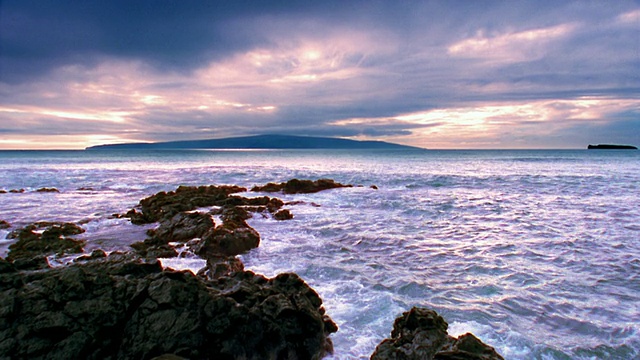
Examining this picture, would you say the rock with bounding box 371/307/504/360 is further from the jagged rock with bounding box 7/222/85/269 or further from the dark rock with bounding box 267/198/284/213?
the dark rock with bounding box 267/198/284/213

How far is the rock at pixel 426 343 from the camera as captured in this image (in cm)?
460

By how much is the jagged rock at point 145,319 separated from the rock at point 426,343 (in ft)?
3.43

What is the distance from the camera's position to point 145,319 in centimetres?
497

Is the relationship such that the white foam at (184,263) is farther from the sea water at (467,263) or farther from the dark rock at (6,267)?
the dark rock at (6,267)

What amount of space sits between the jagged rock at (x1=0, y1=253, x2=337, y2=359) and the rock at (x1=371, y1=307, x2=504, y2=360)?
104 centimetres

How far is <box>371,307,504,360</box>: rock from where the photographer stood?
15.1 feet

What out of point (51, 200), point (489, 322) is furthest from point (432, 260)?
point (51, 200)

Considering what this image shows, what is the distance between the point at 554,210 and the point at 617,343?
14360 millimetres

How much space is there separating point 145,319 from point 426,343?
3798 mm

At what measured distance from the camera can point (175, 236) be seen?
1313 cm

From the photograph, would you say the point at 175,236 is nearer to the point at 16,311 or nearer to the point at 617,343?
the point at 16,311

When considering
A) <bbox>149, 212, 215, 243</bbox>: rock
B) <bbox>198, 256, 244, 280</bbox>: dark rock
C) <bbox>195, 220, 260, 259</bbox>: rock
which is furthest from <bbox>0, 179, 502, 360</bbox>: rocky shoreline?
<bbox>149, 212, 215, 243</bbox>: rock

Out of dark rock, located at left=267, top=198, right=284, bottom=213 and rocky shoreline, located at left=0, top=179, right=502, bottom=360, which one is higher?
rocky shoreline, located at left=0, top=179, right=502, bottom=360

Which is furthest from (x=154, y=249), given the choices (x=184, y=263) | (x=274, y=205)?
(x=274, y=205)
